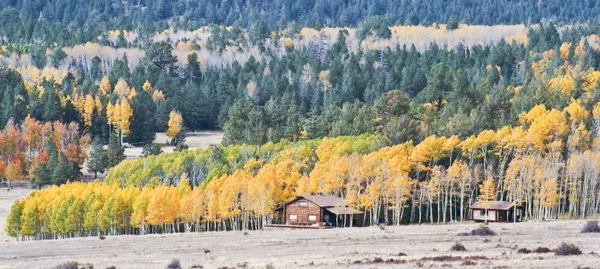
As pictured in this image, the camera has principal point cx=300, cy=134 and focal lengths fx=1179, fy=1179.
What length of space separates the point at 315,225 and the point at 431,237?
23.4 metres

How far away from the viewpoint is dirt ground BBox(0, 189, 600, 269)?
204 ft

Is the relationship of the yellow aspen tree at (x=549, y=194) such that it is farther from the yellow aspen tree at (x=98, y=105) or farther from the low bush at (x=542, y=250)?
the yellow aspen tree at (x=98, y=105)

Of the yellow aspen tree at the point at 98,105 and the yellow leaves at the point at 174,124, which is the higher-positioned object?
the yellow aspen tree at the point at 98,105

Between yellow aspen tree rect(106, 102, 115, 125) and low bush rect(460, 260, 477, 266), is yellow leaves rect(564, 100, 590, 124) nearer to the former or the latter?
low bush rect(460, 260, 477, 266)

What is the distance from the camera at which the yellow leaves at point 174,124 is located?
7377 inches

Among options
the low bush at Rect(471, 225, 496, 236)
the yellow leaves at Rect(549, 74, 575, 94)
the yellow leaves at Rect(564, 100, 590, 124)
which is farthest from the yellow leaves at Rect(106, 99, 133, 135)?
the low bush at Rect(471, 225, 496, 236)

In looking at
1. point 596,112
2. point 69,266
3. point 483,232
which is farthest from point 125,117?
point 69,266

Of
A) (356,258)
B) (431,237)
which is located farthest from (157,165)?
(356,258)

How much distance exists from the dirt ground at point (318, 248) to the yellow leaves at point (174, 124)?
300 feet

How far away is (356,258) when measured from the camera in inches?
2574

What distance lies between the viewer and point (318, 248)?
7381cm

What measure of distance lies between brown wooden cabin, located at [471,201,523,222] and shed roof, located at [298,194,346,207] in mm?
11704

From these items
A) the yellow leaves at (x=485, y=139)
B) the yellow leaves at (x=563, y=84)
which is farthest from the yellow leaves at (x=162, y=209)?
the yellow leaves at (x=563, y=84)

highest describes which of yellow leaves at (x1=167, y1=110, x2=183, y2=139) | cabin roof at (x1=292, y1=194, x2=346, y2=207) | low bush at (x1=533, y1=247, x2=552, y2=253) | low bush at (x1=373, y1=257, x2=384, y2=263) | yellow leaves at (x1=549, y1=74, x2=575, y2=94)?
yellow leaves at (x1=549, y1=74, x2=575, y2=94)
